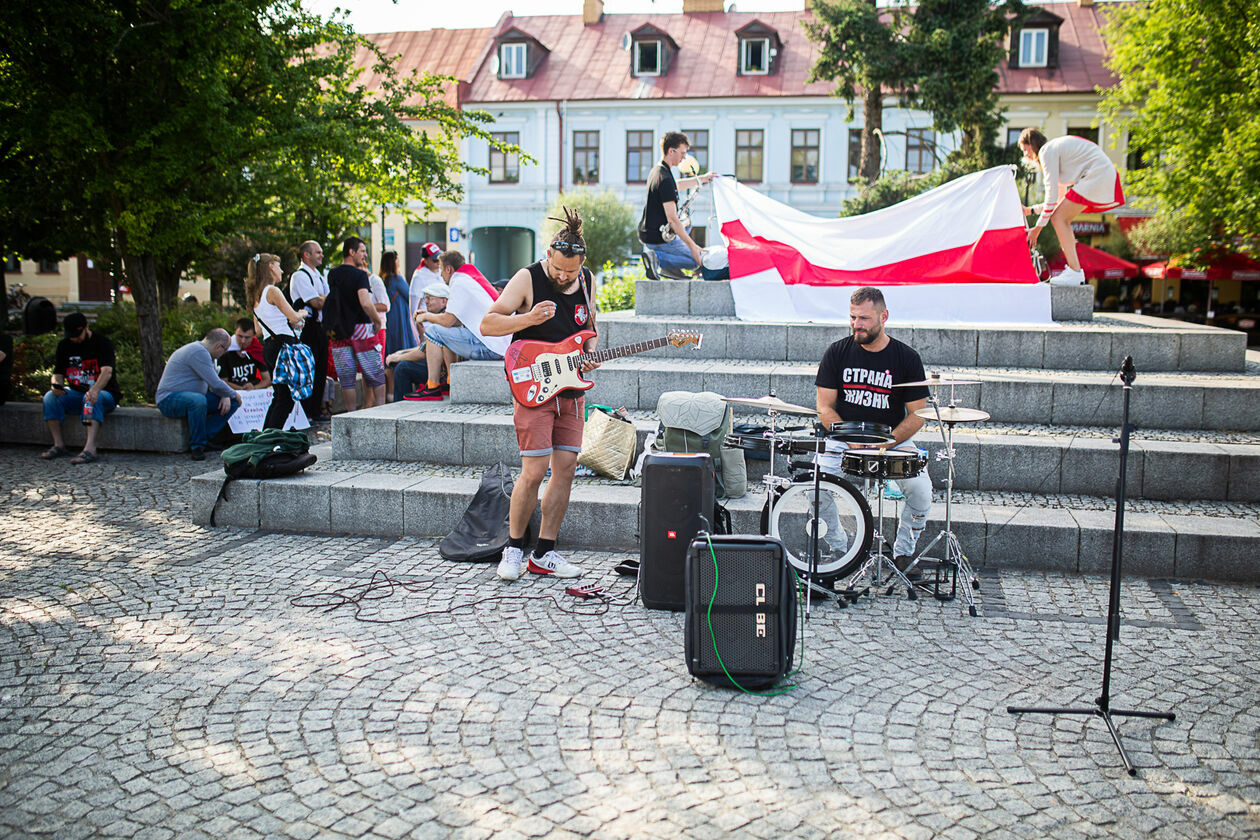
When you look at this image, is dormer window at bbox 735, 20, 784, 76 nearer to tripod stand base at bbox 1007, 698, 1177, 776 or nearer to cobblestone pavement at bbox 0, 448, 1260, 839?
cobblestone pavement at bbox 0, 448, 1260, 839

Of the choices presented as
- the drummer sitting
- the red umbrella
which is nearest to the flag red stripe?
the drummer sitting

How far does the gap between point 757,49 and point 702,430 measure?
121ft

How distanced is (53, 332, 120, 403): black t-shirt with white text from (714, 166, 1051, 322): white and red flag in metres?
7.00

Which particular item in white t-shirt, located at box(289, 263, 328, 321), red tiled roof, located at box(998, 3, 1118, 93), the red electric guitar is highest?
red tiled roof, located at box(998, 3, 1118, 93)

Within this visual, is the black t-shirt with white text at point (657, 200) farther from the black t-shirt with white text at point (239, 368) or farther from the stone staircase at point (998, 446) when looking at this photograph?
the black t-shirt with white text at point (239, 368)

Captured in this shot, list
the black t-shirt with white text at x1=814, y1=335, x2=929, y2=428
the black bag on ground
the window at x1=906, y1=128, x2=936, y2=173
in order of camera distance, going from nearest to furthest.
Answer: the black t-shirt with white text at x1=814, y1=335, x2=929, y2=428 → the black bag on ground → the window at x1=906, y1=128, x2=936, y2=173

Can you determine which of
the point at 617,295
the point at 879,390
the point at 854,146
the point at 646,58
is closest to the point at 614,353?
the point at 879,390

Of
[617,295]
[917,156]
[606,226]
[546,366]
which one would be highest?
[917,156]

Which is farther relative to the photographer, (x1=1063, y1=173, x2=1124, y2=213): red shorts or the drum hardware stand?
(x1=1063, y1=173, x2=1124, y2=213): red shorts

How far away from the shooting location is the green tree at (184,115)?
10.4 meters

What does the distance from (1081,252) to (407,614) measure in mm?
23853

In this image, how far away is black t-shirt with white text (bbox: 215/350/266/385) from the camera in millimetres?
10711

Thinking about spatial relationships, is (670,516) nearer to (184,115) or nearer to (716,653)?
(716,653)

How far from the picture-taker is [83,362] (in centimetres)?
1058
